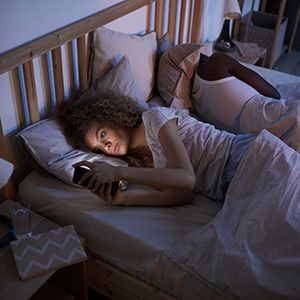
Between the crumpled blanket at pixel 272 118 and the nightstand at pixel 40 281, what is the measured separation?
0.91m

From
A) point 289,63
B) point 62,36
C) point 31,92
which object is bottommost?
point 289,63

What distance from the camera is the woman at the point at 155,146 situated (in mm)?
1409

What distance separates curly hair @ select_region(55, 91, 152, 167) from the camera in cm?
155

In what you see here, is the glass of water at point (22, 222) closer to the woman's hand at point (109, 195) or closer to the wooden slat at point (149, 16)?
the woman's hand at point (109, 195)

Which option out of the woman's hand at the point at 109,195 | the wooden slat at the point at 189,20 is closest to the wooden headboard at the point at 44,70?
the woman's hand at the point at 109,195

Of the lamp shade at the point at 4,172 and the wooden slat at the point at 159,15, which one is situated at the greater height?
the wooden slat at the point at 159,15

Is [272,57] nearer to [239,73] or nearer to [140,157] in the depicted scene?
[239,73]

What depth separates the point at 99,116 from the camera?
5.05 ft

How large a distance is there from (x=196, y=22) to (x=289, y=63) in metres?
1.38

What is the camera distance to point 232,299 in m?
1.17

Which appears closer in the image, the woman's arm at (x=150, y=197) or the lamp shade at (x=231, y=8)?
the woman's arm at (x=150, y=197)

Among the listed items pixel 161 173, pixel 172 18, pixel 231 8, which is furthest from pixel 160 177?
pixel 231 8

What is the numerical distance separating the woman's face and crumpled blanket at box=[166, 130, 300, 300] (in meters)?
0.43

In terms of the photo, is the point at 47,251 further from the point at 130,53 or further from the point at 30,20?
the point at 130,53
